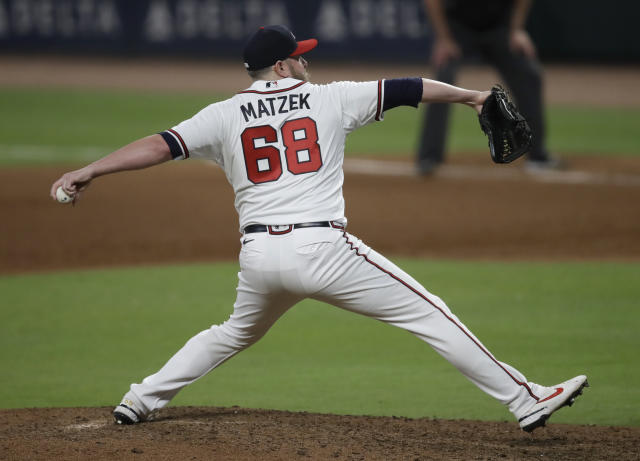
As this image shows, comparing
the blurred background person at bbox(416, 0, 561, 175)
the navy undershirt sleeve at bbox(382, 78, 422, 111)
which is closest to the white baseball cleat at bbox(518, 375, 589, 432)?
the navy undershirt sleeve at bbox(382, 78, 422, 111)

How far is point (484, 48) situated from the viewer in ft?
37.1

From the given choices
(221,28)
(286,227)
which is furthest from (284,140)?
(221,28)

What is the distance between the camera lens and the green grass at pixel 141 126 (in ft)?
47.2

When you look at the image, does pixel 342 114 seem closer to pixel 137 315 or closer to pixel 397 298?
pixel 397 298

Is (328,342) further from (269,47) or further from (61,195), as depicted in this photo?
(61,195)

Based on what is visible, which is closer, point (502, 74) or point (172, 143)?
point (172, 143)

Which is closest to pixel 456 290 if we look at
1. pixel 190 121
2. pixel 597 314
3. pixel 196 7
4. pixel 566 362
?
pixel 597 314

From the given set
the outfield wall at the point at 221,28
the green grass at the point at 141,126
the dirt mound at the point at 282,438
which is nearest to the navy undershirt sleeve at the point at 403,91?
the dirt mound at the point at 282,438

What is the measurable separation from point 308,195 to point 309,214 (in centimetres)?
8

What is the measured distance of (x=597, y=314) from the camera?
658 centimetres

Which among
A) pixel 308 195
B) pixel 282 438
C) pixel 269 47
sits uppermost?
pixel 269 47

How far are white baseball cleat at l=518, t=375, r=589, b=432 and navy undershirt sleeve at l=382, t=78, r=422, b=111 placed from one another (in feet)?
4.20

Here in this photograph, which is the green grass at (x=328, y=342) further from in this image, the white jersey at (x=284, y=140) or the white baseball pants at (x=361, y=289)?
the white jersey at (x=284, y=140)

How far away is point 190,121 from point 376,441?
1511 millimetres
